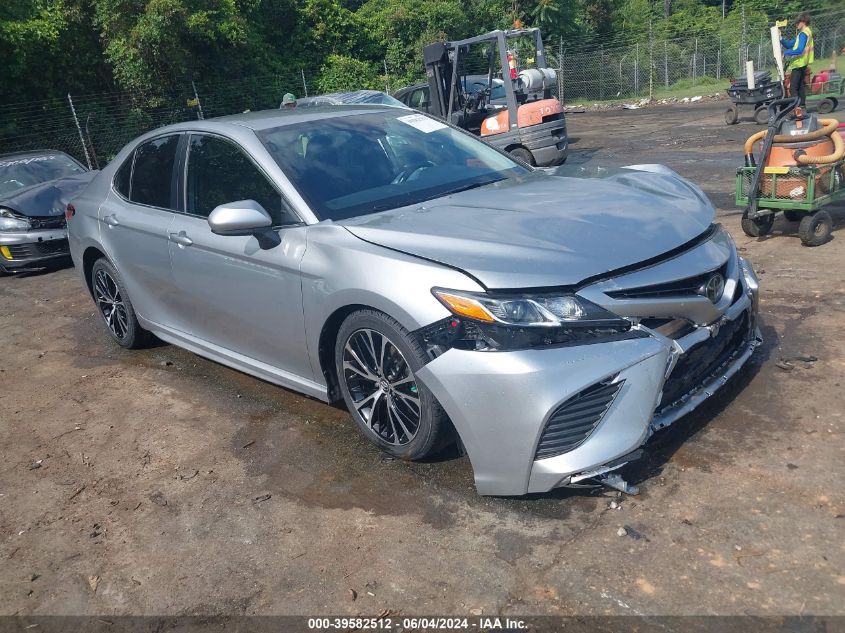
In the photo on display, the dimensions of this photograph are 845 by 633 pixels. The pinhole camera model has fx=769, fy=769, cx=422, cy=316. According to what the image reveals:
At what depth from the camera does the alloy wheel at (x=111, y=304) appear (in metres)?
5.83

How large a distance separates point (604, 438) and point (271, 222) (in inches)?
78.3

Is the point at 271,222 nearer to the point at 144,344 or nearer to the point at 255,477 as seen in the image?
the point at 255,477

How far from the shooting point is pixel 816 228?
21.2 ft

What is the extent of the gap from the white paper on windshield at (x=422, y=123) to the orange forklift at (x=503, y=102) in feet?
25.6

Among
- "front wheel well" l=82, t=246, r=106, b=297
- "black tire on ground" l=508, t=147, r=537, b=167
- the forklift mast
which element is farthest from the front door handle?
the forklift mast

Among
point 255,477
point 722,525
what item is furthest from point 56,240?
point 722,525

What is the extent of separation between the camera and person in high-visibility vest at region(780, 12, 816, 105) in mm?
14727

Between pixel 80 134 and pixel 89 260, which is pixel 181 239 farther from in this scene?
pixel 80 134

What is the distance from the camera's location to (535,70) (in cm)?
1447

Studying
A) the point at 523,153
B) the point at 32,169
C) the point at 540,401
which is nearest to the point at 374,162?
the point at 540,401

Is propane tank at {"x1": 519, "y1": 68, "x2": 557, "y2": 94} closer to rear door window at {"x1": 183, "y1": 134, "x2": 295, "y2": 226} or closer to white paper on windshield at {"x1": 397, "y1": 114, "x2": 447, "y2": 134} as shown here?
white paper on windshield at {"x1": 397, "y1": 114, "x2": 447, "y2": 134}

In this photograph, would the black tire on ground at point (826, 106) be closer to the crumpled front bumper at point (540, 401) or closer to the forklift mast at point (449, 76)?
the forklift mast at point (449, 76)

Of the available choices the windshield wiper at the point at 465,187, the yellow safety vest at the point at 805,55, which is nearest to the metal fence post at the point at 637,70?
the yellow safety vest at the point at 805,55

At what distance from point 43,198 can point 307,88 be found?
17.6 meters
